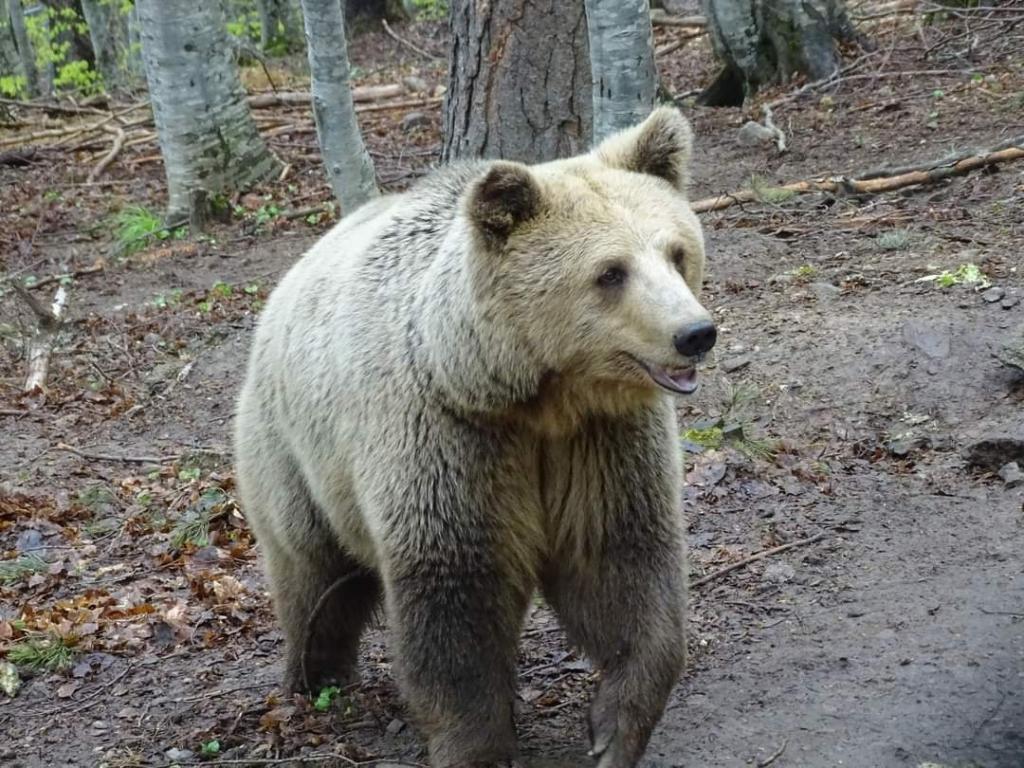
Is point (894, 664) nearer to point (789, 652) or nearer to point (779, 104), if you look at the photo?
point (789, 652)

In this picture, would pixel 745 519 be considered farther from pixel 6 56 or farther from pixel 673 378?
pixel 6 56

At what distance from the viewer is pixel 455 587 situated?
14.1ft

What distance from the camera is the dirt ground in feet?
16.0

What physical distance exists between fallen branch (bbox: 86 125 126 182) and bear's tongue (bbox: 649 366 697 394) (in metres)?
14.2

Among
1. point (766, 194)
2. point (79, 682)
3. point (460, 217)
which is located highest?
point (460, 217)

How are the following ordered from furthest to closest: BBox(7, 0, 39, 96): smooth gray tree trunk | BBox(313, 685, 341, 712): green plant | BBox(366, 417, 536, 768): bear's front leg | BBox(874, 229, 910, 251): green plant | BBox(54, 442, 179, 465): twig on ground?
BBox(7, 0, 39, 96): smooth gray tree trunk → BBox(874, 229, 910, 251): green plant → BBox(54, 442, 179, 465): twig on ground → BBox(313, 685, 341, 712): green plant → BBox(366, 417, 536, 768): bear's front leg

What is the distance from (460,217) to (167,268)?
362 inches

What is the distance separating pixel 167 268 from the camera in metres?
12.9

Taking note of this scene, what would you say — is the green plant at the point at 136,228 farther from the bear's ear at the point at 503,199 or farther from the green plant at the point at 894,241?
the bear's ear at the point at 503,199

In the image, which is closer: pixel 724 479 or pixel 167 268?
pixel 724 479

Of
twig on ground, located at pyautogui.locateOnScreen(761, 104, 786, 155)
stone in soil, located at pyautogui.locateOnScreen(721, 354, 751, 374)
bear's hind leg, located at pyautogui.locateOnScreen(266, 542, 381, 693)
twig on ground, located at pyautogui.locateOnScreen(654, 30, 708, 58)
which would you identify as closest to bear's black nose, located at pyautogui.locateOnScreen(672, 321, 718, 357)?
bear's hind leg, located at pyautogui.locateOnScreen(266, 542, 381, 693)

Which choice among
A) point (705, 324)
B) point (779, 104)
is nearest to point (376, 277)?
point (705, 324)

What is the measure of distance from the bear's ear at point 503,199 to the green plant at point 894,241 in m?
5.55

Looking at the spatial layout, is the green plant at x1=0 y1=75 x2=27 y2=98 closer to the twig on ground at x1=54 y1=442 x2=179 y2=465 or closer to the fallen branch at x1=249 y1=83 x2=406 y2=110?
the fallen branch at x1=249 y1=83 x2=406 y2=110
